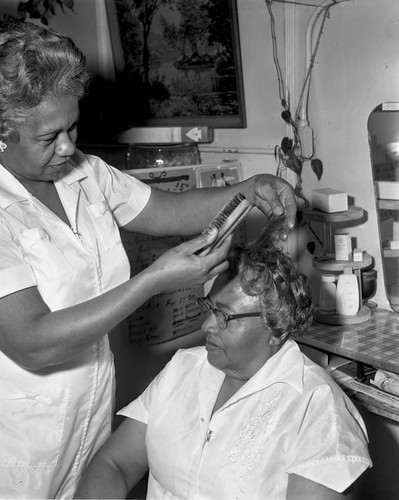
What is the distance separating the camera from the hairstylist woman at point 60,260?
1.38m

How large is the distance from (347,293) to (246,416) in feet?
3.69

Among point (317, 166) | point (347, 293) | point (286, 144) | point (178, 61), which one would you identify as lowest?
point (347, 293)

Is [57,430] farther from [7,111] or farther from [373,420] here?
[373,420]

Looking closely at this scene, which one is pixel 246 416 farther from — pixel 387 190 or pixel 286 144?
pixel 286 144

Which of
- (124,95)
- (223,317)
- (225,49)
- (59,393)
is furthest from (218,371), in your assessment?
(124,95)

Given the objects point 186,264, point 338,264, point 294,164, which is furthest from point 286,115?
point 186,264

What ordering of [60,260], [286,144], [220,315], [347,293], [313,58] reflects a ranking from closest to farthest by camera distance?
1. [60,260]
2. [220,315]
3. [347,293]
4. [313,58]
5. [286,144]

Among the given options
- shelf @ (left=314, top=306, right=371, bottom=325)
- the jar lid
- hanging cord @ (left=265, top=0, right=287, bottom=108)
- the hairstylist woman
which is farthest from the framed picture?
the hairstylist woman

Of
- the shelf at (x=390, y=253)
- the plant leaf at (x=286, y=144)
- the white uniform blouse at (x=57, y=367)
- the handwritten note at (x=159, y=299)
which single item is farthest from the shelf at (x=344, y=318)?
the white uniform blouse at (x=57, y=367)

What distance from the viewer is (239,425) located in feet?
5.38

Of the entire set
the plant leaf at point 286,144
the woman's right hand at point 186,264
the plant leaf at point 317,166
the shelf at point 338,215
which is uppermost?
the plant leaf at point 286,144

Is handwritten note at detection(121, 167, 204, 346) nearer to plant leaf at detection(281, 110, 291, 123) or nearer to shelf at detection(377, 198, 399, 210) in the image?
plant leaf at detection(281, 110, 291, 123)

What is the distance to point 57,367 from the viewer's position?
162 centimetres

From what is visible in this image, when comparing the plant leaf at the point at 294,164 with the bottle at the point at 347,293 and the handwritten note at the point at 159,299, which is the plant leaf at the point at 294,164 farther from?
the bottle at the point at 347,293
